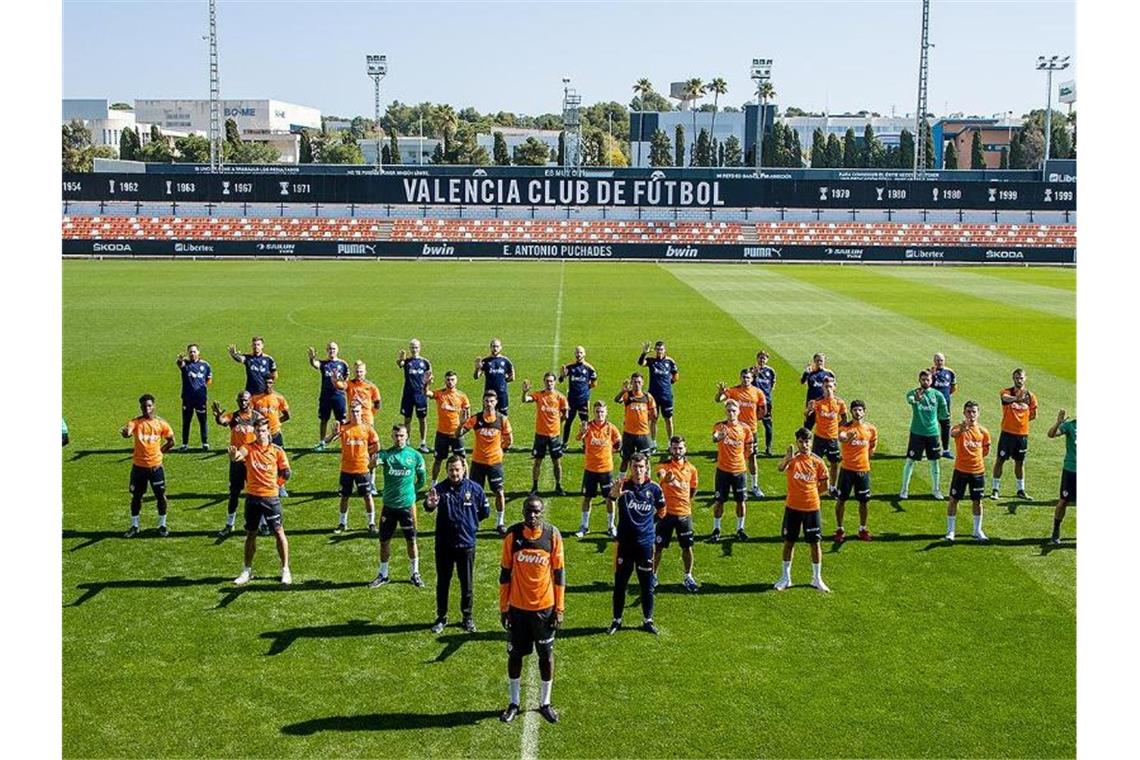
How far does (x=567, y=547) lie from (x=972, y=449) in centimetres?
555

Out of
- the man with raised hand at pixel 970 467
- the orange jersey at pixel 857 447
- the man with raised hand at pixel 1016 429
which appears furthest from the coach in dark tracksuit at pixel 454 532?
the man with raised hand at pixel 1016 429

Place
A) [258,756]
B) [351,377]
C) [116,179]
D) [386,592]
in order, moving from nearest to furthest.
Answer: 1. [258,756]
2. [386,592]
3. [351,377]
4. [116,179]

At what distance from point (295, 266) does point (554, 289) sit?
18.3 meters

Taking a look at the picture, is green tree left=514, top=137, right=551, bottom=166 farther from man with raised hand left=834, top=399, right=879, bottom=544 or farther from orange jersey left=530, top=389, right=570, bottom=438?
man with raised hand left=834, top=399, right=879, bottom=544

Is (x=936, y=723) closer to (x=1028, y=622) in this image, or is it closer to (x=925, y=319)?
(x=1028, y=622)

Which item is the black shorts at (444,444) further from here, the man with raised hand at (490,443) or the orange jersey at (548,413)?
the man with raised hand at (490,443)

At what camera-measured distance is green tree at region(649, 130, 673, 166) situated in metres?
131

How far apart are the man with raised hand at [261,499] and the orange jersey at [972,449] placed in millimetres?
8772

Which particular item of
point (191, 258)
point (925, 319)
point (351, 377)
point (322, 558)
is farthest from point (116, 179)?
point (322, 558)

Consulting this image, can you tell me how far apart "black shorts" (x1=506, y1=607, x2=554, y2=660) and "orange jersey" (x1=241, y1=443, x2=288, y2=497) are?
174 inches

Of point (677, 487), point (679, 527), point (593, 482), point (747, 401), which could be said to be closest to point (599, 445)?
point (593, 482)

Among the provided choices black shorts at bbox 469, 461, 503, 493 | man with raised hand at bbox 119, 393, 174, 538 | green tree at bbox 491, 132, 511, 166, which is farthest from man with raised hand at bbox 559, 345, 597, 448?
green tree at bbox 491, 132, 511, 166

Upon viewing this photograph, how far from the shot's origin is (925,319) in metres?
38.3

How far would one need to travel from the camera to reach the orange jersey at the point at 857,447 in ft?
49.0
